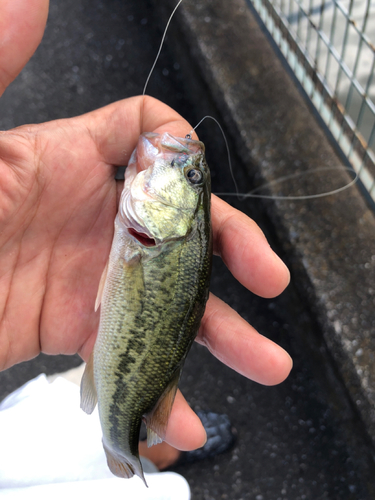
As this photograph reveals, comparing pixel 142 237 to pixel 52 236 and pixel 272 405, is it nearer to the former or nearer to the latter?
pixel 52 236

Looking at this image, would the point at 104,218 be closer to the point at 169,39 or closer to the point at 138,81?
the point at 138,81

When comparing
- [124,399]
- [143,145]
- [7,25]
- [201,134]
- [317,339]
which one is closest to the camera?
[7,25]

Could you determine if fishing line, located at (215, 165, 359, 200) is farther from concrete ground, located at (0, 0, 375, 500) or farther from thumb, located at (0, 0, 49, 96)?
thumb, located at (0, 0, 49, 96)

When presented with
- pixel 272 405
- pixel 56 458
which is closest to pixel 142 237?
pixel 56 458

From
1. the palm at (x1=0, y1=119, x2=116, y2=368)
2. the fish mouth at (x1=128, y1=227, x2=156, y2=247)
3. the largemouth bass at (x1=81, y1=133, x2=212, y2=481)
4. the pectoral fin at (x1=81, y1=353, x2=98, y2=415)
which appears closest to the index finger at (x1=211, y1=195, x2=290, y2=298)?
the largemouth bass at (x1=81, y1=133, x2=212, y2=481)

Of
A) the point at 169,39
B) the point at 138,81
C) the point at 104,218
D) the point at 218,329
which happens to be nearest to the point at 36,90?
the point at 138,81

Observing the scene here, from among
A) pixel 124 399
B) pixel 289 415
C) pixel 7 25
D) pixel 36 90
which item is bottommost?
pixel 289 415

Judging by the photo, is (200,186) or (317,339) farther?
(317,339)
